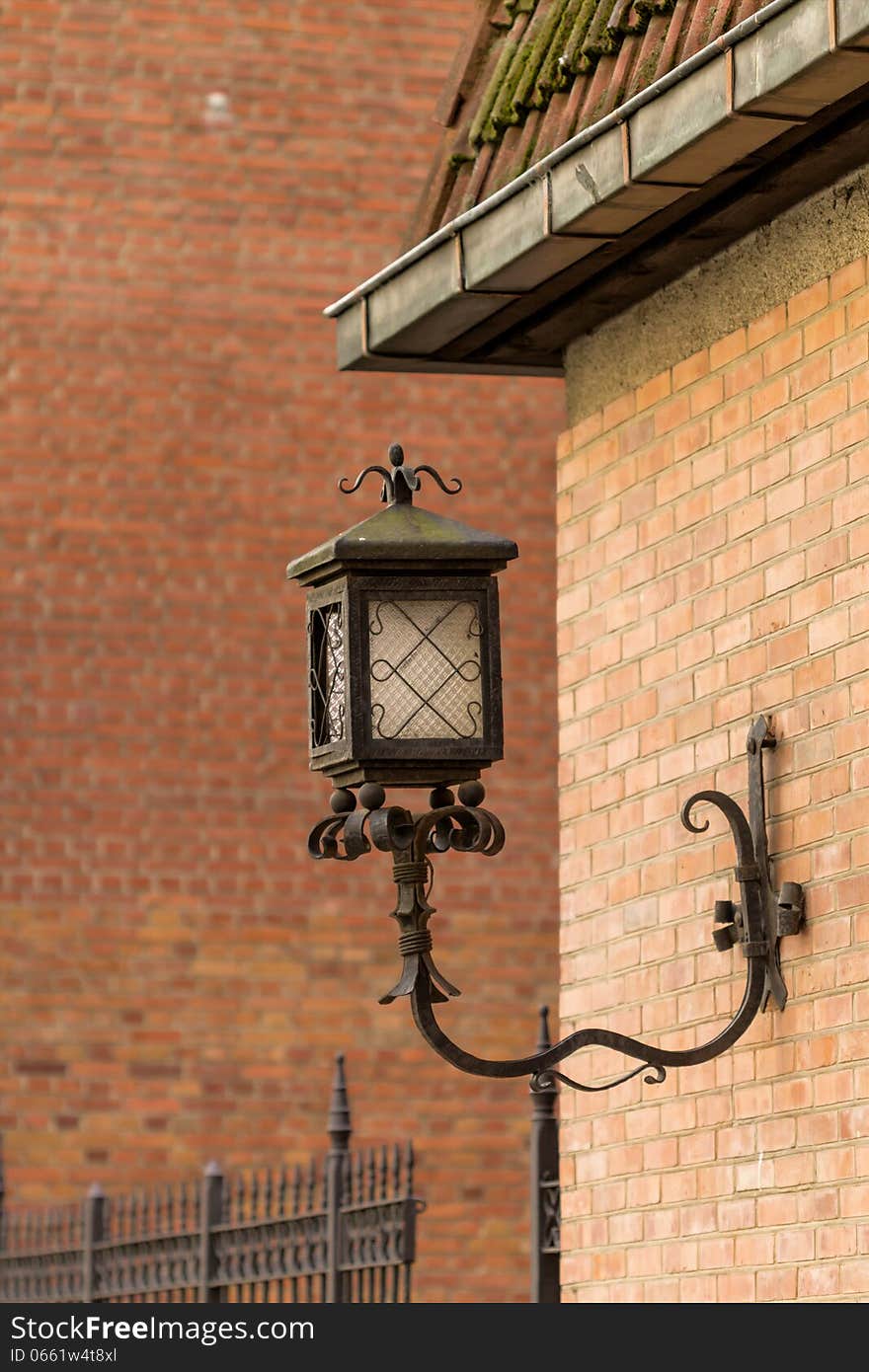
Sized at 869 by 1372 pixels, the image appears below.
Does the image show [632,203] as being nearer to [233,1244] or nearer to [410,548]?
[410,548]

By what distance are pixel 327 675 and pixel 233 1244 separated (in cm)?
560

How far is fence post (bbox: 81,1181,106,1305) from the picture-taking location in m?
10.6

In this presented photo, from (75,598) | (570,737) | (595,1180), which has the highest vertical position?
(75,598)

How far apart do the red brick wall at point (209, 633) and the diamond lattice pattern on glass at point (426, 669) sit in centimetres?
773

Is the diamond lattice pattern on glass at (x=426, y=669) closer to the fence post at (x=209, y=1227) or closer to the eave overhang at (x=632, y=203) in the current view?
the eave overhang at (x=632, y=203)

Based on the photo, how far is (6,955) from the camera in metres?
11.9

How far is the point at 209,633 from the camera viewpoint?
12.3m

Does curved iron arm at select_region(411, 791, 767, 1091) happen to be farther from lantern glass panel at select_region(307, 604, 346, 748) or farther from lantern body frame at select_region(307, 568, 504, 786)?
lantern glass panel at select_region(307, 604, 346, 748)

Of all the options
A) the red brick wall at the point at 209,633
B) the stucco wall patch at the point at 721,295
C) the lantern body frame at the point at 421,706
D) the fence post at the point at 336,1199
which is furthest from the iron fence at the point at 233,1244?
the lantern body frame at the point at 421,706

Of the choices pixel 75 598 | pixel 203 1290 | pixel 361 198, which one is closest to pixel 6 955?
pixel 75 598

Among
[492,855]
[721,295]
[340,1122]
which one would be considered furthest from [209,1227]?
[492,855]

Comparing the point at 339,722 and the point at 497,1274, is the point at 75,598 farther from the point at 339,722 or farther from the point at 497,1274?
the point at 339,722

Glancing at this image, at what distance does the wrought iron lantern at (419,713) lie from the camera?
4395mm

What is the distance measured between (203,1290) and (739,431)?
5.77 metres
